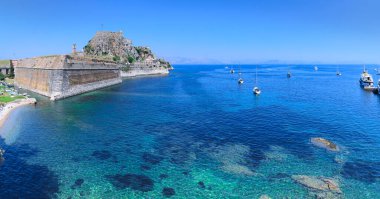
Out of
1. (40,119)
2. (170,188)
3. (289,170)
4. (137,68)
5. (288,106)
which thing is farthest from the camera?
(137,68)

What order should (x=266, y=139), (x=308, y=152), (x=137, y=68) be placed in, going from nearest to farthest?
1. (x=308, y=152)
2. (x=266, y=139)
3. (x=137, y=68)

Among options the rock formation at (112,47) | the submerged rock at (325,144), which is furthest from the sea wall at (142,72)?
the submerged rock at (325,144)

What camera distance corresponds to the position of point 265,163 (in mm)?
27109

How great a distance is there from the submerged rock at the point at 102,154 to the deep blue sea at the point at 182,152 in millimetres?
57

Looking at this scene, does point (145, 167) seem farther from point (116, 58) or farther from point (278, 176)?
point (116, 58)

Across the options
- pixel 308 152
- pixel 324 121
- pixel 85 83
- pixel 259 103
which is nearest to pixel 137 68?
pixel 85 83

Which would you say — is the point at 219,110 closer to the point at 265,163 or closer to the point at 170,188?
the point at 265,163

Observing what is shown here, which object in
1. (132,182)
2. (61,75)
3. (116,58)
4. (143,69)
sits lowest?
(132,182)

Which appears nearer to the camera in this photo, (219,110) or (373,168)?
(373,168)

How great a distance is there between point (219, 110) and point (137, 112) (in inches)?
581

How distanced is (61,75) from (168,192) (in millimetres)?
49055

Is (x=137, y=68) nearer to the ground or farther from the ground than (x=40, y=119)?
farther from the ground

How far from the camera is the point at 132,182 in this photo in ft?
76.3

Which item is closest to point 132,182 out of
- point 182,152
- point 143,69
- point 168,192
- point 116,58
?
point 168,192
